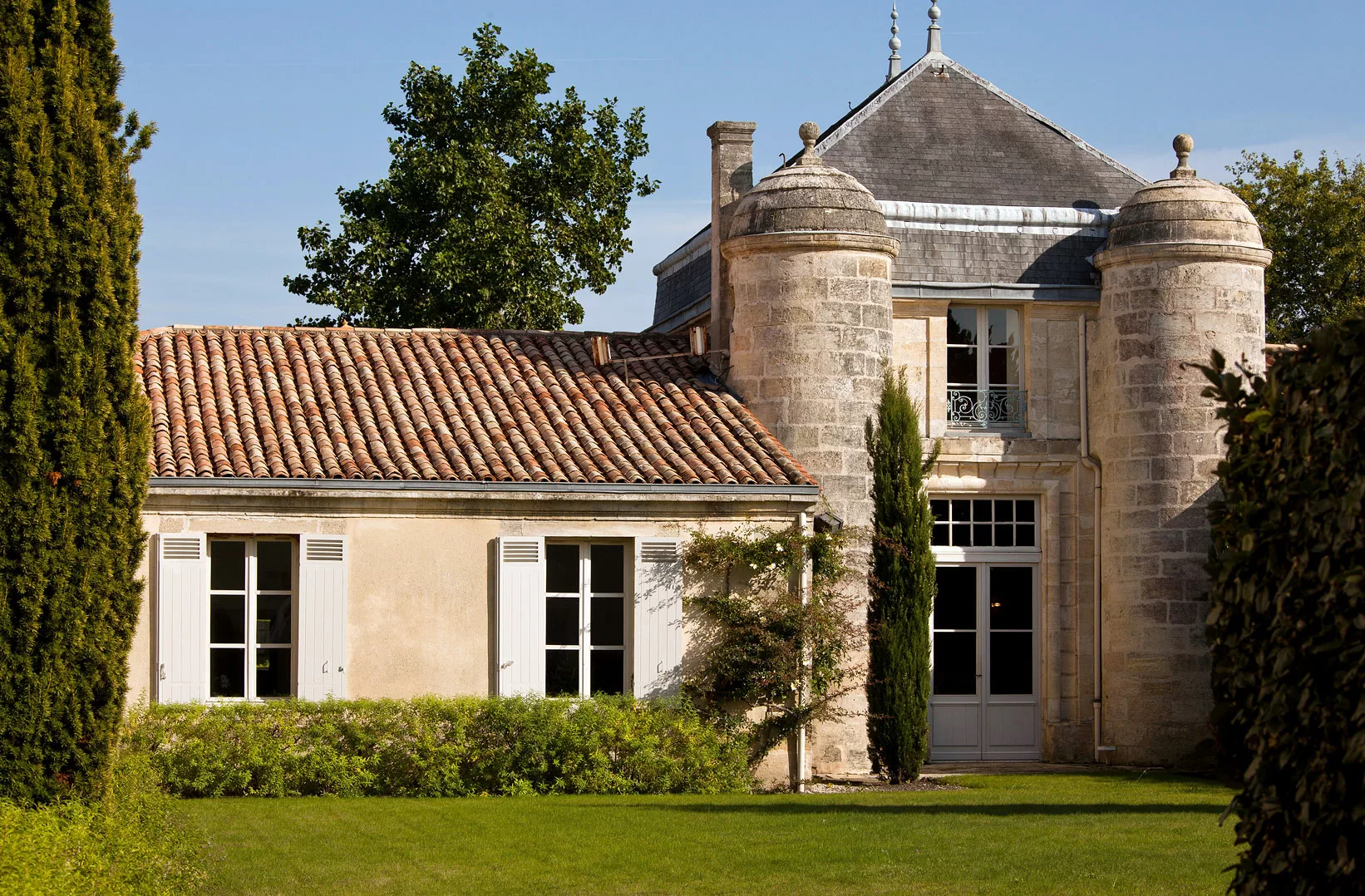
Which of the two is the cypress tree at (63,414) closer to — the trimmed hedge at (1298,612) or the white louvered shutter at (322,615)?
the white louvered shutter at (322,615)

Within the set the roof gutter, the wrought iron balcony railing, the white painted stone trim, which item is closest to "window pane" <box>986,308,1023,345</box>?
the wrought iron balcony railing

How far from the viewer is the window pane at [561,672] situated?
50.0ft

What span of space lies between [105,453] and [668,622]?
7054mm

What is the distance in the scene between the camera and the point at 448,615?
14.9 metres

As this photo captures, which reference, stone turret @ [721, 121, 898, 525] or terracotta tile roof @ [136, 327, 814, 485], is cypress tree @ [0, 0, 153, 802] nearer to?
terracotta tile roof @ [136, 327, 814, 485]

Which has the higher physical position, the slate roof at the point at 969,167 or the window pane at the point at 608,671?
the slate roof at the point at 969,167

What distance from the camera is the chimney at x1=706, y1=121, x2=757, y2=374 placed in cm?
1838

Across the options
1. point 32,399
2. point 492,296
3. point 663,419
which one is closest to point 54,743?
point 32,399

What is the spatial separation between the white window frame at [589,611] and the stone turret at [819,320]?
7.99ft

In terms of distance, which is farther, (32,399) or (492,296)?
(492,296)

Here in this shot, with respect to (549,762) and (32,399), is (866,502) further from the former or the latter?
(32,399)

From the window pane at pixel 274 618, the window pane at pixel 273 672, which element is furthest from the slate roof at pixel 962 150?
the window pane at pixel 273 672

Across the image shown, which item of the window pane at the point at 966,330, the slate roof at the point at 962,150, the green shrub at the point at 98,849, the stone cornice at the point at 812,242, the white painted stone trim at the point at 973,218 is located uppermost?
the slate roof at the point at 962,150

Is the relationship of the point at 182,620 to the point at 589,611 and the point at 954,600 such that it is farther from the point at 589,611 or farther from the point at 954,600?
the point at 954,600
